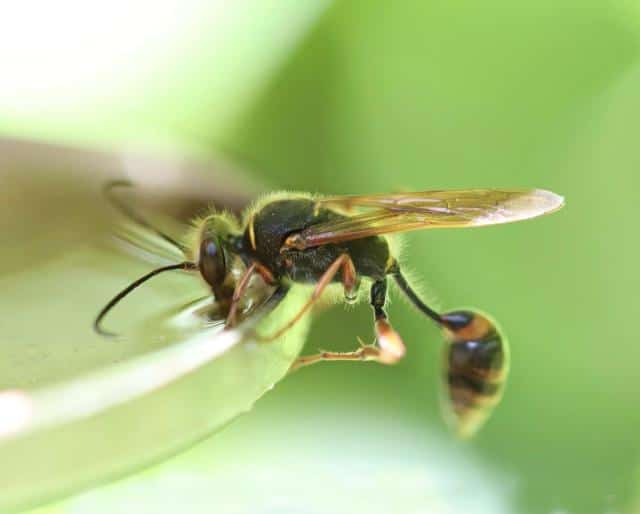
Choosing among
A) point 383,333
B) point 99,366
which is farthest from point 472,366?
point 99,366

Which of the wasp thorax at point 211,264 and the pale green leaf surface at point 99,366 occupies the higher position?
the wasp thorax at point 211,264

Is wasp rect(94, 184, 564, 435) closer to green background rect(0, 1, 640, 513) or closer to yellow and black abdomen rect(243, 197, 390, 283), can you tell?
yellow and black abdomen rect(243, 197, 390, 283)

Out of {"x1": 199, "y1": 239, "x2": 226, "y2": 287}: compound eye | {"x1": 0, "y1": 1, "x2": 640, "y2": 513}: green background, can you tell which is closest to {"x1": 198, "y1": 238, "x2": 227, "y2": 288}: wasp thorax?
{"x1": 199, "y1": 239, "x2": 226, "y2": 287}: compound eye

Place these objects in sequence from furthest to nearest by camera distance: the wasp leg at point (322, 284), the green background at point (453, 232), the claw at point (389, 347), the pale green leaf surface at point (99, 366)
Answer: the green background at point (453, 232) → the claw at point (389, 347) → the wasp leg at point (322, 284) → the pale green leaf surface at point (99, 366)

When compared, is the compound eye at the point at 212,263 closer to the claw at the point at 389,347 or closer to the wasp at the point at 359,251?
the wasp at the point at 359,251

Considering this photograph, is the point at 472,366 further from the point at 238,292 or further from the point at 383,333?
the point at 238,292

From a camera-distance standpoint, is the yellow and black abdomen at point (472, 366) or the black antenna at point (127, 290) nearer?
the black antenna at point (127, 290)

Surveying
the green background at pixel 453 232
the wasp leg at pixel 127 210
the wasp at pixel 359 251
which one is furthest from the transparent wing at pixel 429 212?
the green background at pixel 453 232
